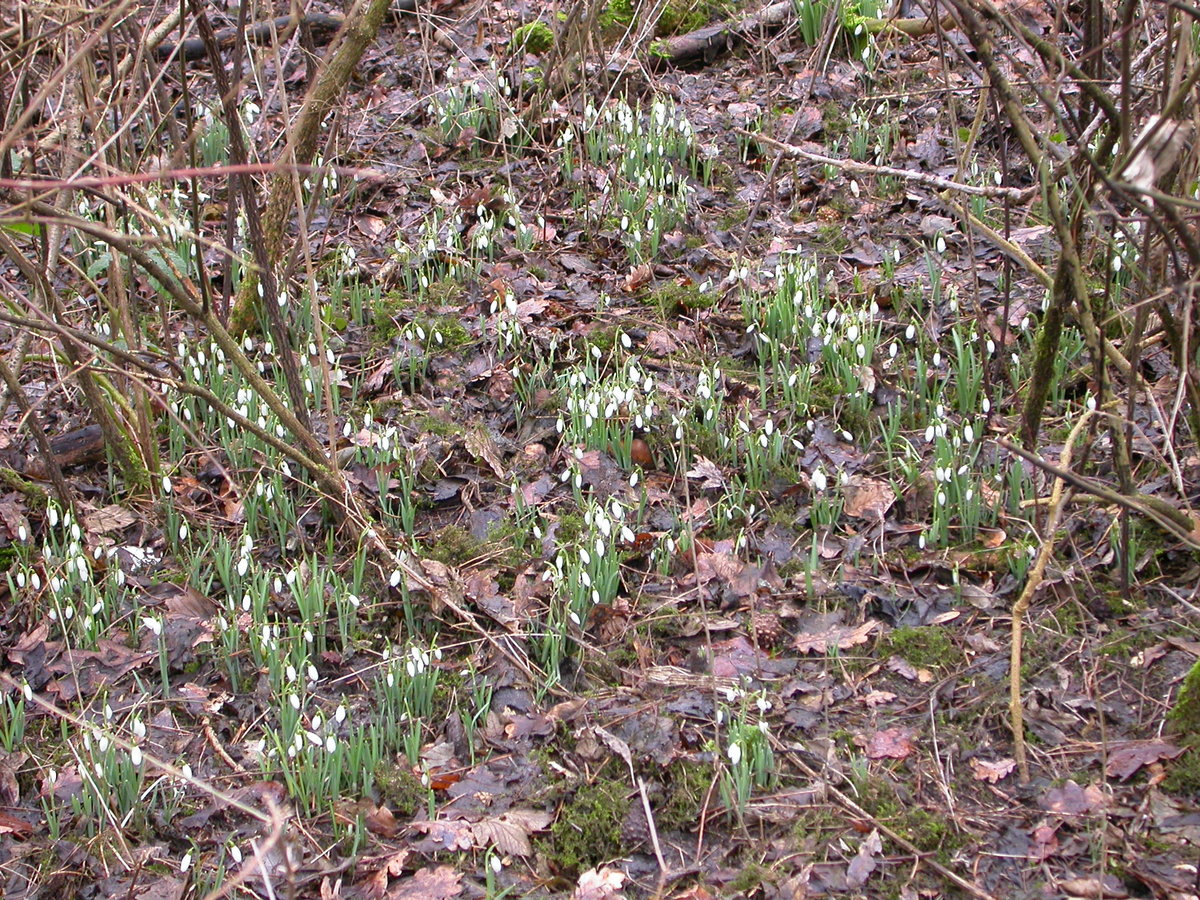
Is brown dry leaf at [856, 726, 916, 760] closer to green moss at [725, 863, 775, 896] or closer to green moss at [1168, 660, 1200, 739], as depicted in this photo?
green moss at [725, 863, 775, 896]

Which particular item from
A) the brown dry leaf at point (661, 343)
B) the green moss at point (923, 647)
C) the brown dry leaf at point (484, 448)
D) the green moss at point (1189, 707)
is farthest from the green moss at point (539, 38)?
the green moss at point (1189, 707)

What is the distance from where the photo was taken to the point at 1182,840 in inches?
92.8

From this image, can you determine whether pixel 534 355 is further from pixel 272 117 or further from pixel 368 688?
pixel 272 117

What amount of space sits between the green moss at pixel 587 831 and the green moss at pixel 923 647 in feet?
2.81

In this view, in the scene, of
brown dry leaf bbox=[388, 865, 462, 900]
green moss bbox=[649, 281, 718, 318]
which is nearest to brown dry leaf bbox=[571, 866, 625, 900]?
brown dry leaf bbox=[388, 865, 462, 900]

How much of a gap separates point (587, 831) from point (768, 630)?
0.81 metres

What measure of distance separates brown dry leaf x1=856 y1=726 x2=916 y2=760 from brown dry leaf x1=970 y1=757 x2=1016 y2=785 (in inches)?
5.9

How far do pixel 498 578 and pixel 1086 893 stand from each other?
179 centimetres

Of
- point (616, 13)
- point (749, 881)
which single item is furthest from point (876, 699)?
point (616, 13)

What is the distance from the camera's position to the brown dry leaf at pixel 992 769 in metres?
2.61

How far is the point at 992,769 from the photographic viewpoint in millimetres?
2623

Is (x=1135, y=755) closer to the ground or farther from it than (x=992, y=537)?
closer to the ground

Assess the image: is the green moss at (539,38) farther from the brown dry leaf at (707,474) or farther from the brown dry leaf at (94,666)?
the brown dry leaf at (94,666)

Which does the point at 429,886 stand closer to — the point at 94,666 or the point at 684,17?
the point at 94,666
